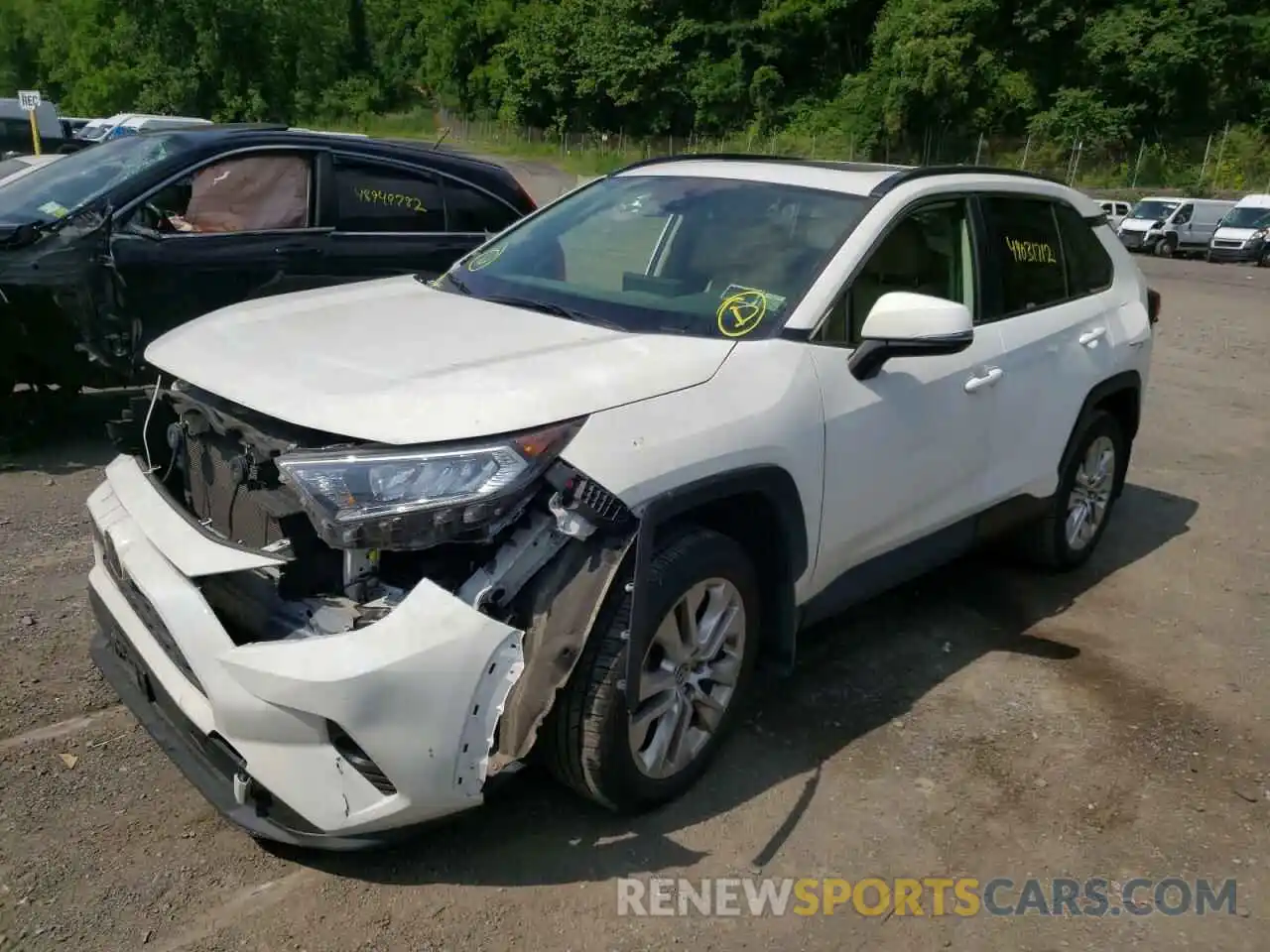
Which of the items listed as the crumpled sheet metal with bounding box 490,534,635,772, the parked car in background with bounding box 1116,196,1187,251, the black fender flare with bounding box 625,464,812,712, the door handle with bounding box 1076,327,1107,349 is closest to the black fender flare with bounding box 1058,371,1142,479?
the door handle with bounding box 1076,327,1107,349

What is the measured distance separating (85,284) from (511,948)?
182 inches

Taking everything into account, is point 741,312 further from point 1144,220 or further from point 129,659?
point 1144,220

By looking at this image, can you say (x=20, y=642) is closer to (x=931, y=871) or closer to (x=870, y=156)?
(x=931, y=871)

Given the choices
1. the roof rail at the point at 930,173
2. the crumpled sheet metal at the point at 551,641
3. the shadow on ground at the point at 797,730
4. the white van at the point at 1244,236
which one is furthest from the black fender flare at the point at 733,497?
the white van at the point at 1244,236

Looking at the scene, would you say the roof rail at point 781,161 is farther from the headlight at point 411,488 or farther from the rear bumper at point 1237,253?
the rear bumper at point 1237,253

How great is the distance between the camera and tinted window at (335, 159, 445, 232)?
6.84 metres

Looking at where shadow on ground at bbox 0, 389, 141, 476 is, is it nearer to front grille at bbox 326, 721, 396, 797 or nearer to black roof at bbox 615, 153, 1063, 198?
black roof at bbox 615, 153, 1063, 198

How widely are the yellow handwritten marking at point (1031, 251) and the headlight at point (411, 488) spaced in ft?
8.75

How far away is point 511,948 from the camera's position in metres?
2.74

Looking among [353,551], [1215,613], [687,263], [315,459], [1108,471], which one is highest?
[687,263]

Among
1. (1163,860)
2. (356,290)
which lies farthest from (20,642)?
(1163,860)

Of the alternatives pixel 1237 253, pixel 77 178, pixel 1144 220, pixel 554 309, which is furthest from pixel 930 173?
pixel 1144 220

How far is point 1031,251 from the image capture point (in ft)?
15.4

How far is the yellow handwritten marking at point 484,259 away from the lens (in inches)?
168
